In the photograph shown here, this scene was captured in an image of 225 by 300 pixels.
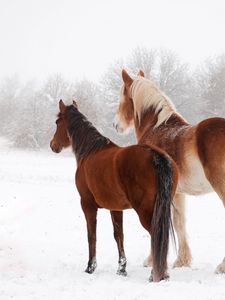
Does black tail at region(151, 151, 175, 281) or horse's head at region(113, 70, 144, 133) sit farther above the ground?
horse's head at region(113, 70, 144, 133)

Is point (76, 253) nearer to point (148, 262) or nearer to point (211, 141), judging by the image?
point (148, 262)

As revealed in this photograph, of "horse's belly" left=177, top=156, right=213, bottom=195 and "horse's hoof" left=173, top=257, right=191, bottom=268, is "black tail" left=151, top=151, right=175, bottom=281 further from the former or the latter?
"horse's hoof" left=173, top=257, right=191, bottom=268

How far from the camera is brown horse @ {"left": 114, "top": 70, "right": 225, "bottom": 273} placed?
207 inches

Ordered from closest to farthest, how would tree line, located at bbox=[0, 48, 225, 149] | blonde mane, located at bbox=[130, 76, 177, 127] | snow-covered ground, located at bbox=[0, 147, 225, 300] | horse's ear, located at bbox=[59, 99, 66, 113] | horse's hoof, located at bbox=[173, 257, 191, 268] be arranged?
snow-covered ground, located at bbox=[0, 147, 225, 300] → horse's hoof, located at bbox=[173, 257, 191, 268] → blonde mane, located at bbox=[130, 76, 177, 127] → horse's ear, located at bbox=[59, 99, 66, 113] → tree line, located at bbox=[0, 48, 225, 149]

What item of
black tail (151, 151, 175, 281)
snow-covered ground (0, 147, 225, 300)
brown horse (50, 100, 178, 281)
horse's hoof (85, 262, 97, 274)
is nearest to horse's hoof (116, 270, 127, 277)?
brown horse (50, 100, 178, 281)

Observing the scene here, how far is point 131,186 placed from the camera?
15.7 feet

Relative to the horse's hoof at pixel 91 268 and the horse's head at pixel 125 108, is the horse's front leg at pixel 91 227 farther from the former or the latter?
the horse's head at pixel 125 108

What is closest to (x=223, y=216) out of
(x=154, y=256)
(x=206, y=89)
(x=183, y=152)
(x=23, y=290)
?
(x=183, y=152)

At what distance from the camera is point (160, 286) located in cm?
401

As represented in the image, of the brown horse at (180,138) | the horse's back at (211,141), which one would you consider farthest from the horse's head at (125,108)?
the horse's back at (211,141)

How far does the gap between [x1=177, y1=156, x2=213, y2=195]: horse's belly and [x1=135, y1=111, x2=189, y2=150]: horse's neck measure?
0.55 meters

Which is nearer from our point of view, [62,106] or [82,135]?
[82,135]

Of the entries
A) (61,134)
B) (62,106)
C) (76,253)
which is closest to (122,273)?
(76,253)

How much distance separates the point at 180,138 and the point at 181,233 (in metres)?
1.76
